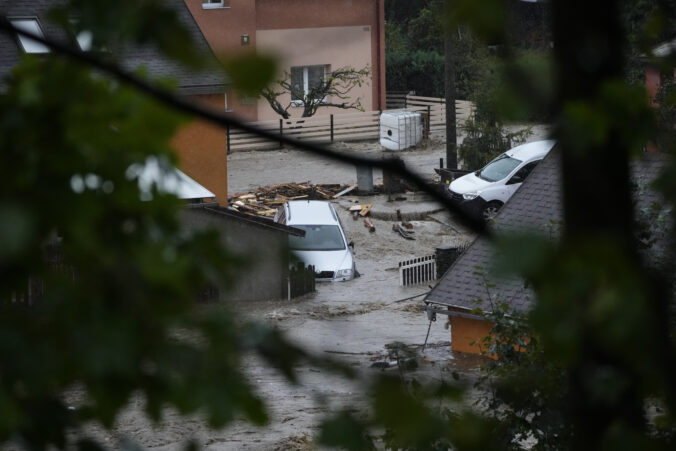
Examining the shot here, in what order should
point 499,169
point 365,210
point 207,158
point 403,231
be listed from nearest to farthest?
1. point 207,158
2. point 499,169
3. point 403,231
4. point 365,210

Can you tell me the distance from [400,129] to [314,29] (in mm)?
5338

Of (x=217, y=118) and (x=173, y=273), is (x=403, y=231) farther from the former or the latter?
(x=173, y=273)

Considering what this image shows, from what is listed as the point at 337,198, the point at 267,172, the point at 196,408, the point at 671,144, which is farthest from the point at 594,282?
the point at 267,172

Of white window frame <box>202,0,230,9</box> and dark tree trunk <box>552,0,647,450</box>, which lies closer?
dark tree trunk <box>552,0,647,450</box>

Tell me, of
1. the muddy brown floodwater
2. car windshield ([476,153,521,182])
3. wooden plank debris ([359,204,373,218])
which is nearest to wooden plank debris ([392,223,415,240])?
the muddy brown floodwater

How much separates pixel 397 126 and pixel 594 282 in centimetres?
3328

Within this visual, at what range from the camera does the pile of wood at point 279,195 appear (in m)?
26.9

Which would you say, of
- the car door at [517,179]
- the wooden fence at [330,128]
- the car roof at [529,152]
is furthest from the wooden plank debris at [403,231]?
the wooden fence at [330,128]

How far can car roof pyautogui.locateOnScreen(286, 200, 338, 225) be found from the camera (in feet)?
70.6

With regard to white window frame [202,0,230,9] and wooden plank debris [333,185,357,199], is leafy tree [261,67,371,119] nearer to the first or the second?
white window frame [202,0,230,9]

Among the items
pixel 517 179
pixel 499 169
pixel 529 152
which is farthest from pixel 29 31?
pixel 529 152

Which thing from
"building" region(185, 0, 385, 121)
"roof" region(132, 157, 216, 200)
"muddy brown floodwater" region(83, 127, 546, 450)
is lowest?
"muddy brown floodwater" region(83, 127, 546, 450)

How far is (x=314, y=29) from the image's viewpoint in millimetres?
36000

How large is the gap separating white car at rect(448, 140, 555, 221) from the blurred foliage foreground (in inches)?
869
